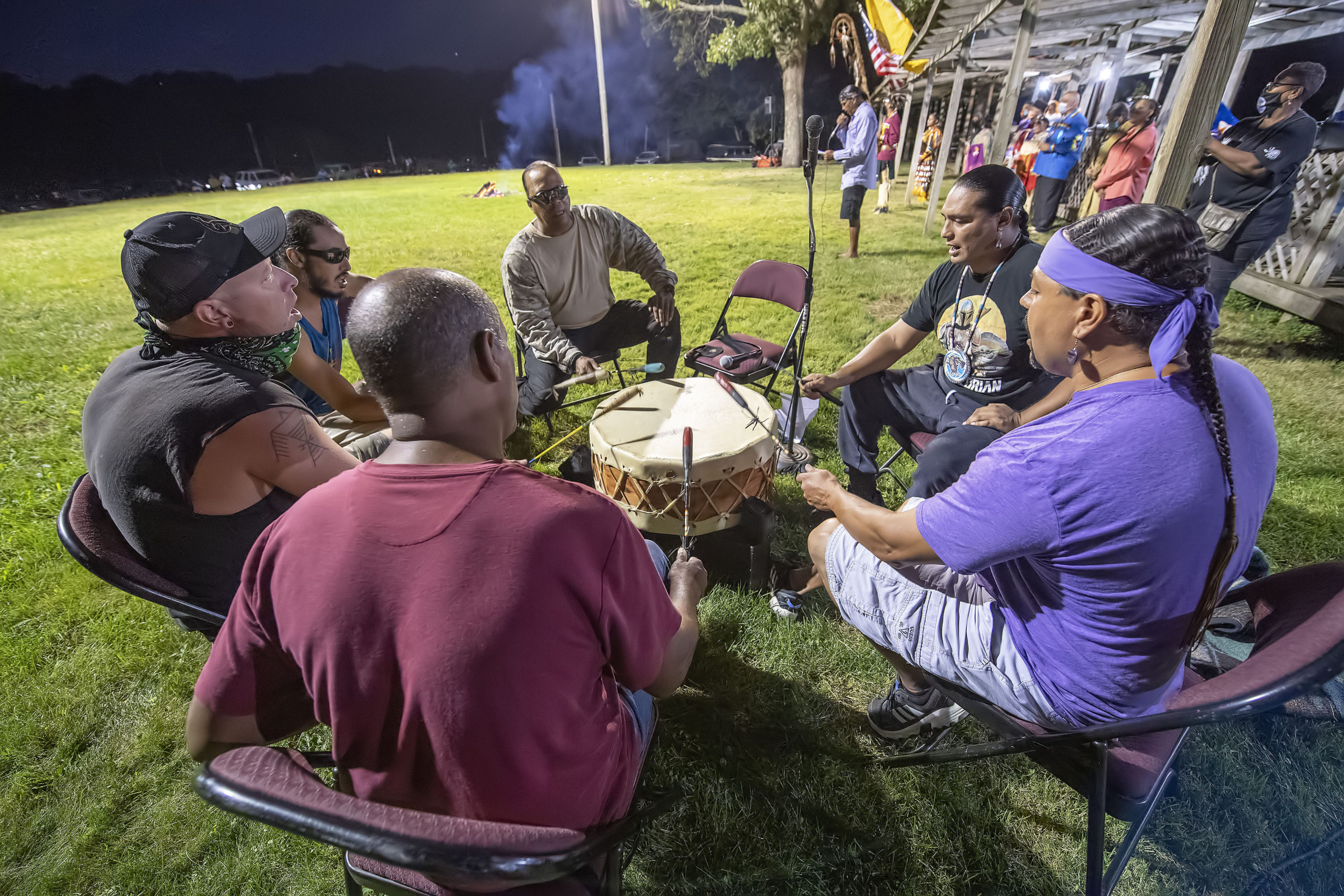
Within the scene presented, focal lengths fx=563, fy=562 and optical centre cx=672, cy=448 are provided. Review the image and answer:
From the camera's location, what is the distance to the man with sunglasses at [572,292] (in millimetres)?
3711

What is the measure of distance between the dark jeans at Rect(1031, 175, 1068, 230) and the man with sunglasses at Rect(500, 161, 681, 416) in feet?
24.7

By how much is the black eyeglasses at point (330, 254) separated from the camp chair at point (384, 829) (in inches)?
105

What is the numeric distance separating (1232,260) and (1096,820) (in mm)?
5155

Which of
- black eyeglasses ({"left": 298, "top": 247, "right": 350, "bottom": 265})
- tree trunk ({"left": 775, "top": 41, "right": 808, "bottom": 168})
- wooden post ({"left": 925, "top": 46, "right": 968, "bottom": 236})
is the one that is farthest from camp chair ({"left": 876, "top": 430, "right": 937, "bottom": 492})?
tree trunk ({"left": 775, "top": 41, "right": 808, "bottom": 168})

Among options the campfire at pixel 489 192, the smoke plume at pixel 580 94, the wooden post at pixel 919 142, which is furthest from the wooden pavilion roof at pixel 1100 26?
the smoke plume at pixel 580 94

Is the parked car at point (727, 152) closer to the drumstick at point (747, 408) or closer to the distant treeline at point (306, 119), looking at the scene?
the distant treeline at point (306, 119)

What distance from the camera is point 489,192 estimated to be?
1848cm

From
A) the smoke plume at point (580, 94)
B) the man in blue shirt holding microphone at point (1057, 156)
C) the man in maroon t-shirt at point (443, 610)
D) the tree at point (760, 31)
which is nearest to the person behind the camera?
the man in maroon t-shirt at point (443, 610)

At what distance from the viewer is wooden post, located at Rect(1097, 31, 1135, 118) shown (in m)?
9.06

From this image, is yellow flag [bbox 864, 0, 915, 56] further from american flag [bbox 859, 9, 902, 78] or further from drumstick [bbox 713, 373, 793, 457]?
drumstick [bbox 713, 373, 793, 457]

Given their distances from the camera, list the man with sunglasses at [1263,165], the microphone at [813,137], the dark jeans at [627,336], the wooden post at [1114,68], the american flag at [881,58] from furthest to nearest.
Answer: the american flag at [881,58] < the wooden post at [1114,68] < the dark jeans at [627,336] < the man with sunglasses at [1263,165] < the microphone at [813,137]

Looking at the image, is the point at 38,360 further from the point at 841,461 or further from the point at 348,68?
the point at 348,68

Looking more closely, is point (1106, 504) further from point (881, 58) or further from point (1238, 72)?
point (1238, 72)

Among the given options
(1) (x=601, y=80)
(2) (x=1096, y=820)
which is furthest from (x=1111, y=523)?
(1) (x=601, y=80)
